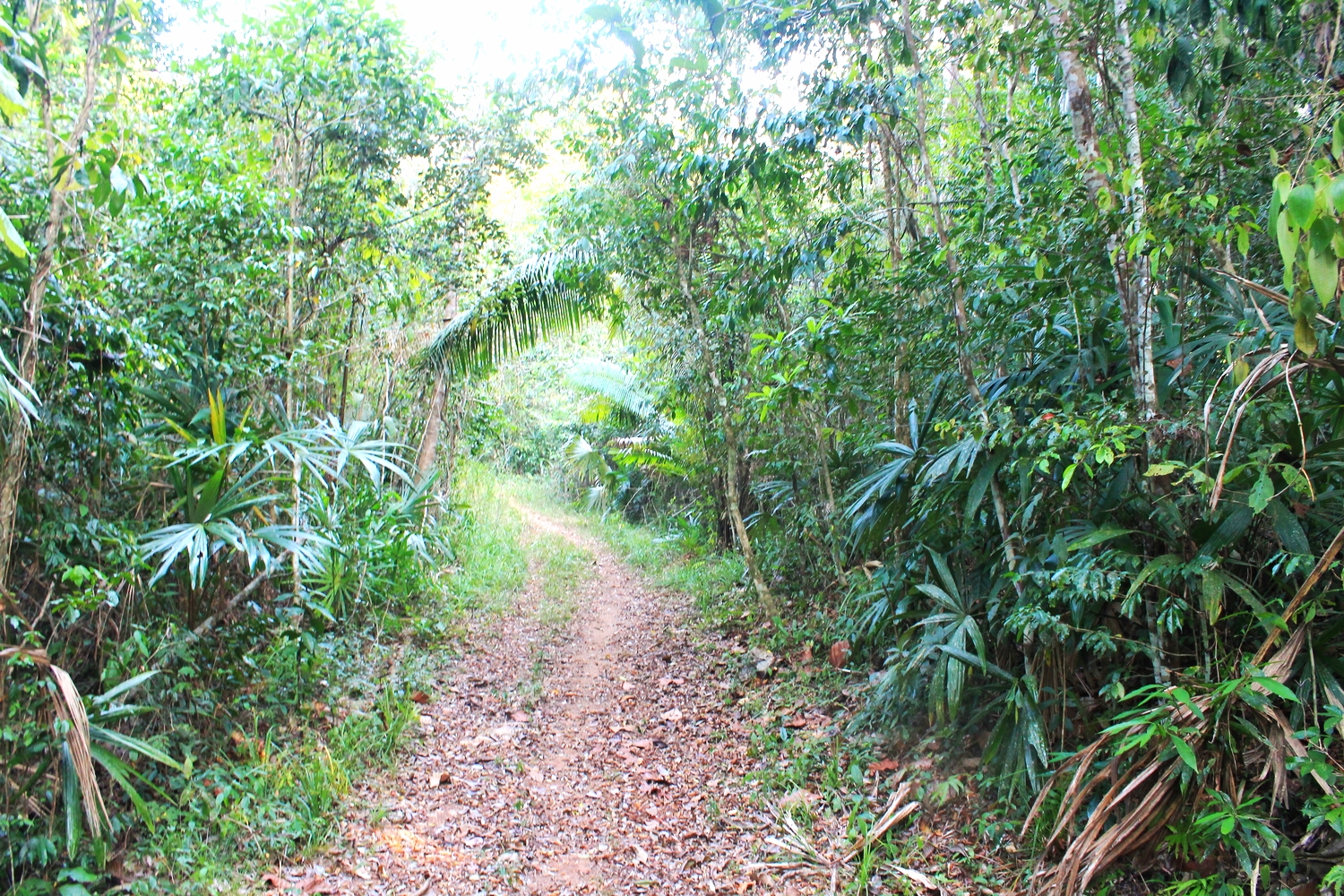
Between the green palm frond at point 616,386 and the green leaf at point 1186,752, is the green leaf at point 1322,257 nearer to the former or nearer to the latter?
the green leaf at point 1186,752

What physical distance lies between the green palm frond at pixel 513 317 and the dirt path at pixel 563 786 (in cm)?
304

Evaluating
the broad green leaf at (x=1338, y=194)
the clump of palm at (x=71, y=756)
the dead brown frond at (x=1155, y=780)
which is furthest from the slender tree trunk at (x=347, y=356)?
the broad green leaf at (x=1338, y=194)

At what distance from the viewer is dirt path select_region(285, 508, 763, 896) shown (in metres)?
3.99

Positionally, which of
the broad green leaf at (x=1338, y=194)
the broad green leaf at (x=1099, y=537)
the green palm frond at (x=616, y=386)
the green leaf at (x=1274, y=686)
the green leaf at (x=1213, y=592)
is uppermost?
the green palm frond at (x=616, y=386)

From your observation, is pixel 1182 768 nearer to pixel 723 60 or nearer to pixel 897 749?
pixel 897 749

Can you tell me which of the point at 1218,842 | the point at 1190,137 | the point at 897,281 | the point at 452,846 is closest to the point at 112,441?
the point at 452,846

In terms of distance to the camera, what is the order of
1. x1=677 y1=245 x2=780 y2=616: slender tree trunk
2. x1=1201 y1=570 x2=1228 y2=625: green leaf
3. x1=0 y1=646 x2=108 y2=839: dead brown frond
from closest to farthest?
1. x1=1201 y1=570 x2=1228 y2=625: green leaf
2. x1=0 y1=646 x2=108 y2=839: dead brown frond
3. x1=677 y1=245 x2=780 y2=616: slender tree trunk

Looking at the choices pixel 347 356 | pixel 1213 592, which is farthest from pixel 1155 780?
pixel 347 356

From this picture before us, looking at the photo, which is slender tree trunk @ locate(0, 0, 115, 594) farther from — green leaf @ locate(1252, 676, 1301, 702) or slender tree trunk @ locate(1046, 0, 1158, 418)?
green leaf @ locate(1252, 676, 1301, 702)

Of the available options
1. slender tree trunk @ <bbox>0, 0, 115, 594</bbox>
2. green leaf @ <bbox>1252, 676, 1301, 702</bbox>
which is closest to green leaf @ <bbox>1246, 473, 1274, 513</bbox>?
green leaf @ <bbox>1252, 676, 1301, 702</bbox>

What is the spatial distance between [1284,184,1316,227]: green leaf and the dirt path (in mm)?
3654

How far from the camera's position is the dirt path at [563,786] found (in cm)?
399

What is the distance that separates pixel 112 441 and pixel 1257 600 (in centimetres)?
565

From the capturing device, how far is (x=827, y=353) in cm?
488
